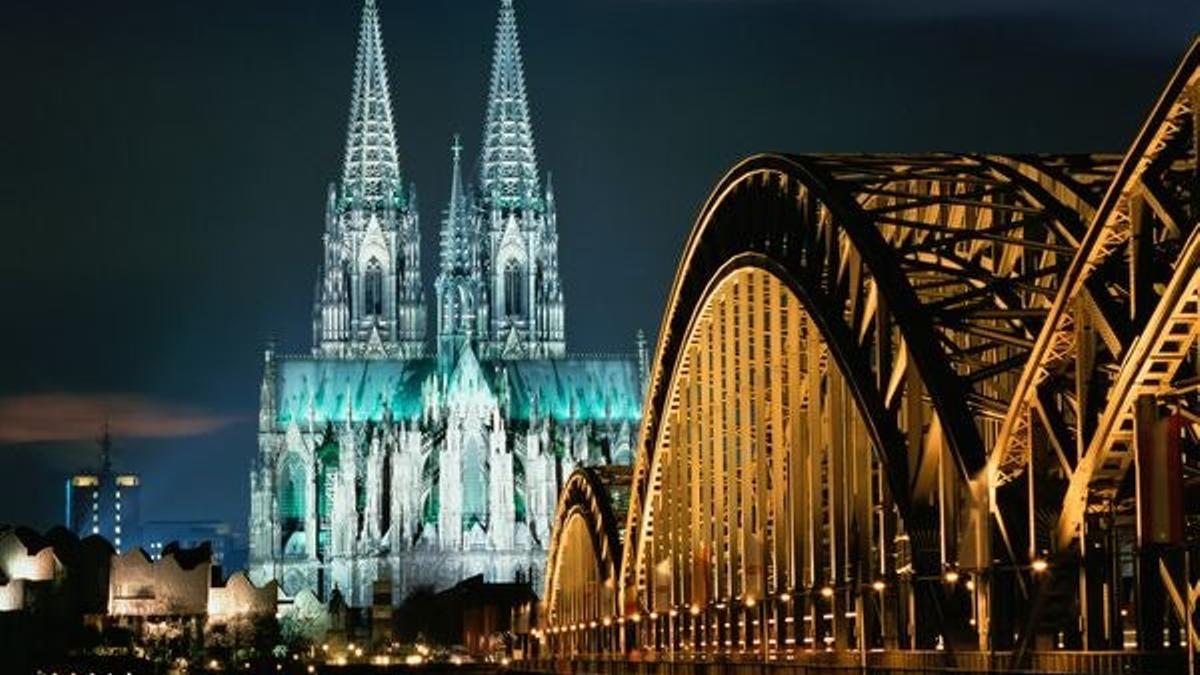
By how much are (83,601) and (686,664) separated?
11881cm

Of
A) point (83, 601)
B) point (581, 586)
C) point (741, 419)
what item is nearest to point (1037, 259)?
point (741, 419)

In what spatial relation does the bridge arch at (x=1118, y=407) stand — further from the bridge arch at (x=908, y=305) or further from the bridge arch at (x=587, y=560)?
the bridge arch at (x=587, y=560)

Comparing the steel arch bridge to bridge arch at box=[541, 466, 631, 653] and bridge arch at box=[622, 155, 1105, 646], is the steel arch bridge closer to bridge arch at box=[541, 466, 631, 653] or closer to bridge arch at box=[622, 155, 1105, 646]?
bridge arch at box=[622, 155, 1105, 646]

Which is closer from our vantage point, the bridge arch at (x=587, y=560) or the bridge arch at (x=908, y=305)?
the bridge arch at (x=908, y=305)

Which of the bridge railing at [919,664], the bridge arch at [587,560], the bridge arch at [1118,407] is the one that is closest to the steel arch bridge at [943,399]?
the bridge arch at [1118,407]

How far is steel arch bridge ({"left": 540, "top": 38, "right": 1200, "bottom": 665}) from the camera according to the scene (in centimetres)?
4962

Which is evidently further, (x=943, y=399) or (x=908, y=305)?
(x=908, y=305)

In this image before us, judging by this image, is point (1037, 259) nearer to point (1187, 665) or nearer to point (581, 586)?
point (1187, 665)

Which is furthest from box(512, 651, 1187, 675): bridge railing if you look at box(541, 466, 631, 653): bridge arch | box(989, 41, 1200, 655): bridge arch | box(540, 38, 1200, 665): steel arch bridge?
box(541, 466, 631, 653): bridge arch

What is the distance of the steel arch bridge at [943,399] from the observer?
4962 cm

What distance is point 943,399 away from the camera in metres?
57.5

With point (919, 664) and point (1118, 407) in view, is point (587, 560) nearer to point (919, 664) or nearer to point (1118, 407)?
point (919, 664)

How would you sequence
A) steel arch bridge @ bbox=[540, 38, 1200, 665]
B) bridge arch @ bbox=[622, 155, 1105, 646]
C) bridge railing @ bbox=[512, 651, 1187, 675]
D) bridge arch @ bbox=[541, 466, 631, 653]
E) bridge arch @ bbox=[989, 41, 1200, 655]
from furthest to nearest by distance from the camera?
bridge arch @ bbox=[541, 466, 631, 653] → bridge arch @ bbox=[622, 155, 1105, 646] → steel arch bridge @ bbox=[540, 38, 1200, 665] → bridge arch @ bbox=[989, 41, 1200, 655] → bridge railing @ bbox=[512, 651, 1187, 675]

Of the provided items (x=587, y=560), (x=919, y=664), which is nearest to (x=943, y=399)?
(x=919, y=664)
